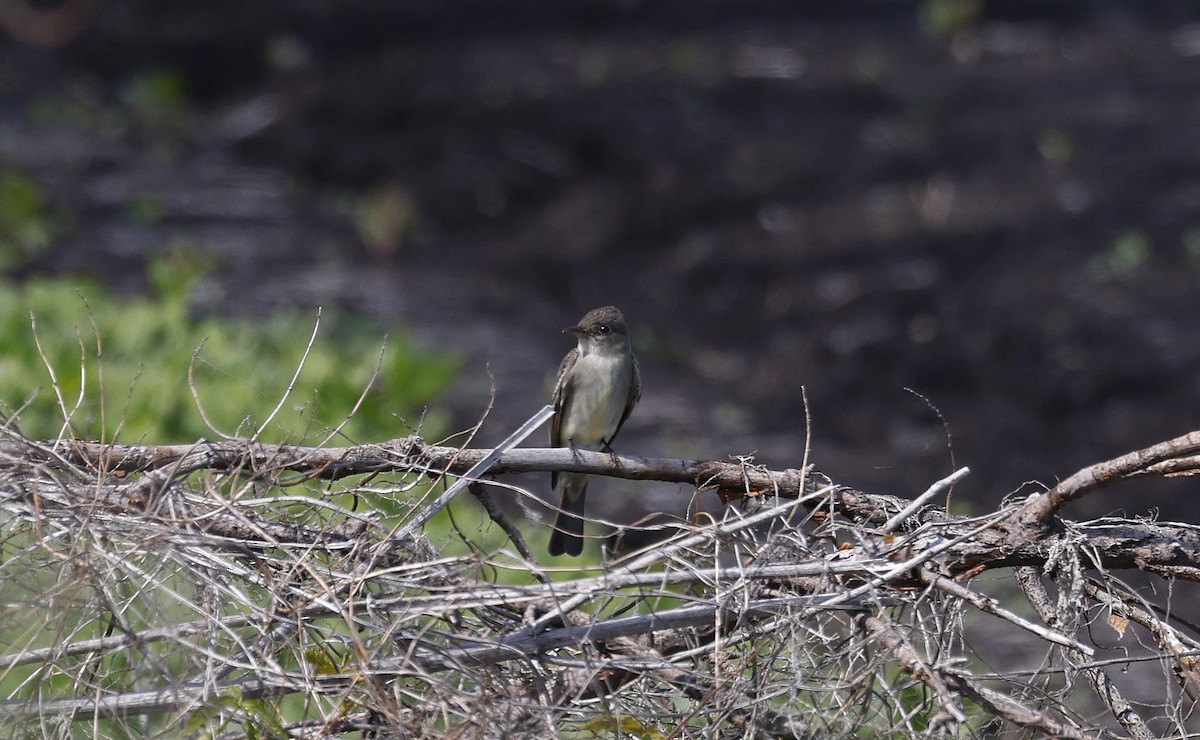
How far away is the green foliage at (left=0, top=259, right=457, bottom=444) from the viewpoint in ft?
21.9

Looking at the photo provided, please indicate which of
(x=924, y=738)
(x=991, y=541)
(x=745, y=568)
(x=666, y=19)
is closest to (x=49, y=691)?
(x=745, y=568)

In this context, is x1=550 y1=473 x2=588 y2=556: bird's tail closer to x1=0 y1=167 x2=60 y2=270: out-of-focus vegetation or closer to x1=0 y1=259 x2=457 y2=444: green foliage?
x1=0 y1=259 x2=457 y2=444: green foliage

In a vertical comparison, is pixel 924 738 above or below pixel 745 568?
below

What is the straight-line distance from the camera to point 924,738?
2.76 m

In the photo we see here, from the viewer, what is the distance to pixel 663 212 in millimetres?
13062

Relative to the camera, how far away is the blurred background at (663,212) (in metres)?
9.55

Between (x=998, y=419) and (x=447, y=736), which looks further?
(x=998, y=419)

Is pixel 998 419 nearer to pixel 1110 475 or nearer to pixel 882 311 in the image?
pixel 882 311

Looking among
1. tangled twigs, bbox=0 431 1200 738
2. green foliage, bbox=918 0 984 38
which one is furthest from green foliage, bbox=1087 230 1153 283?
tangled twigs, bbox=0 431 1200 738

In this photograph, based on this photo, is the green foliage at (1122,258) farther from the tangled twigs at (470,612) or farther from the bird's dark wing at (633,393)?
the tangled twigs at (470,612)

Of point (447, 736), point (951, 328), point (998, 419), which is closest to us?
point (447, 736)

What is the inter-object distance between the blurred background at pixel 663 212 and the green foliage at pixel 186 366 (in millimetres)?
42

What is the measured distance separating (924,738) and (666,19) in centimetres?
1410

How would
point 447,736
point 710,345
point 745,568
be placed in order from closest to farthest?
point 447,736
point 745,568
point 710,345
